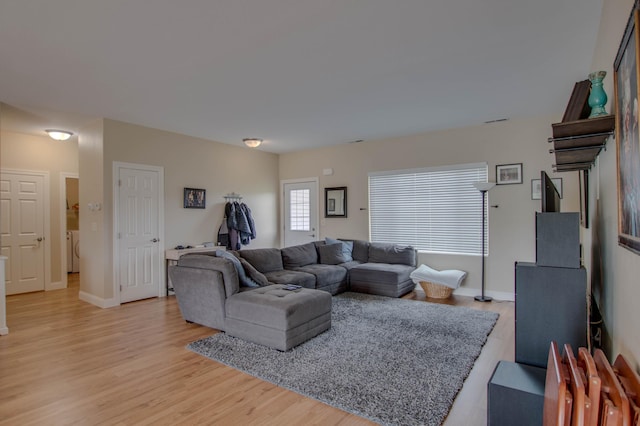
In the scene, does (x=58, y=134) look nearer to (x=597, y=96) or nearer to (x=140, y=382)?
(x=140, y=382)

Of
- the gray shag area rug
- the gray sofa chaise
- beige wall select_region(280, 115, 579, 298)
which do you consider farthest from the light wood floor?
beige wall select_region(280, 115, 579, 298)

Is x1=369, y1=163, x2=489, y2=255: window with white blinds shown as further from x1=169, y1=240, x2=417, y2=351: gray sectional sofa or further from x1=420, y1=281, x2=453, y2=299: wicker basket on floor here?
x1=420, y1=281, x2=453, y2=299: wicker basket on floor

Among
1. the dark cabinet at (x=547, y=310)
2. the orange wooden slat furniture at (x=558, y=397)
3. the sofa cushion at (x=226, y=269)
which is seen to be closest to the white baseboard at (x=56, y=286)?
the sofa cushion at (x=226, y=269)

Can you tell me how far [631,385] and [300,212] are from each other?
6423 millimetres

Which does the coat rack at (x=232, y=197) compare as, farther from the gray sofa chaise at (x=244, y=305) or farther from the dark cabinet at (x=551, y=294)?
the dark cabinet at (x=551, y=294)

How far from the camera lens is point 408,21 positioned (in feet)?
7.98

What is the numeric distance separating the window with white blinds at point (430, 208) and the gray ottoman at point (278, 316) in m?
2.77

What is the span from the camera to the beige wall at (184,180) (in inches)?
192

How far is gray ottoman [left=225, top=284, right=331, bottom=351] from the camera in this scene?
3166mm

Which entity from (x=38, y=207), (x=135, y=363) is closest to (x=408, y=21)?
(x=135, y=363)

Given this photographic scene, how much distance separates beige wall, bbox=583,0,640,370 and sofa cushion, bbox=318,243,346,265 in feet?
12.0

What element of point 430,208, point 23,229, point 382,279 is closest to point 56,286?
point 23,229

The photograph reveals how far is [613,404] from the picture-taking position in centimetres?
97

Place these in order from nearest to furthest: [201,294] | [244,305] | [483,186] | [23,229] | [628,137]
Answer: [628,137]
[244,305]
[201,294]
[483,186]
[23,229]
